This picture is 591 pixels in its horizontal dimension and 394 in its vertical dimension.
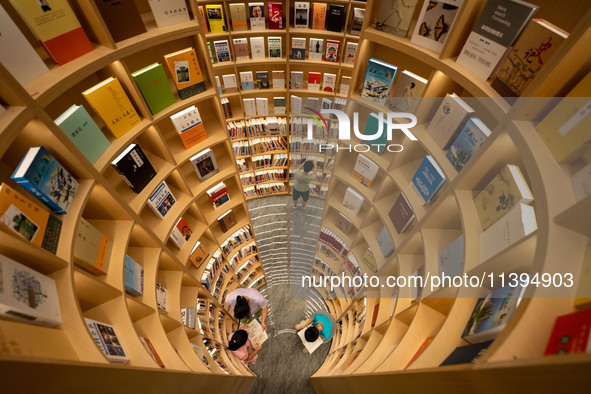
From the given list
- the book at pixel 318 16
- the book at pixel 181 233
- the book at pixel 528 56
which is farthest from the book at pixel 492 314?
the book at pixel 318 16

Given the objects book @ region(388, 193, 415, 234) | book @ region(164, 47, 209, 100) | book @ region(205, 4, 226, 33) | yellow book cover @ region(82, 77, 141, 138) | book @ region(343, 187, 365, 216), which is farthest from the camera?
book @ region(205, 4, 226, 33)

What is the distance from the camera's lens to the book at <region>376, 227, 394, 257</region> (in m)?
3.01

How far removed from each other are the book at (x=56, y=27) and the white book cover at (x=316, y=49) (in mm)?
3675

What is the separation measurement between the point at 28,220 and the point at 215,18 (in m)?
4.07

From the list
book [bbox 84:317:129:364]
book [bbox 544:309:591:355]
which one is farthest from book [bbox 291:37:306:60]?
book [bbox 544:309:591:355]

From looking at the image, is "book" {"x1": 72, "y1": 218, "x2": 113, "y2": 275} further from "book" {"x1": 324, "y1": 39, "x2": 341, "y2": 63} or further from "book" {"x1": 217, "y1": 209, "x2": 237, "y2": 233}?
"book" {"x1": 324, "y1": 39, "x2": 341, "y2": 63}

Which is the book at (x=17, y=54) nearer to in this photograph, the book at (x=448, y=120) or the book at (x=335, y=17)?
the book at (x=448, y=120)

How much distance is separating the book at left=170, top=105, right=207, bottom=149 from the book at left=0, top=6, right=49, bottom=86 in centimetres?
113

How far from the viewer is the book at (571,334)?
2.69 ft

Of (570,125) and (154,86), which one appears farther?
(154,86)

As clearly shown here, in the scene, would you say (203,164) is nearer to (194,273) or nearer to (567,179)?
(194,273)

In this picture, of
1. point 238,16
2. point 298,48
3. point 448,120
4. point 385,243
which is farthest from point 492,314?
point 238,16

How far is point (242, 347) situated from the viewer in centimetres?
437

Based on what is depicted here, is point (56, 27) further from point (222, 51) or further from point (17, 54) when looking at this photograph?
point (222, 51)
